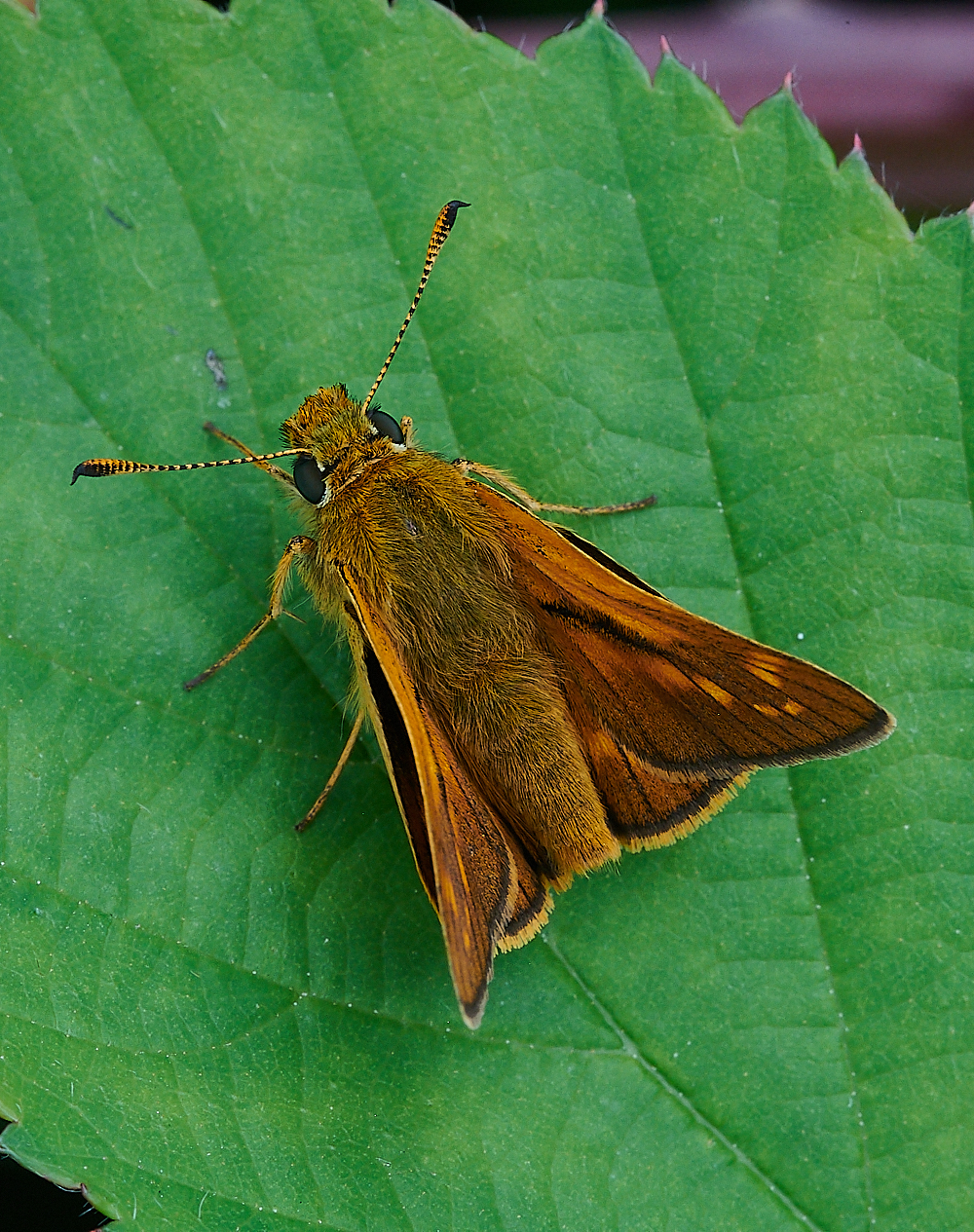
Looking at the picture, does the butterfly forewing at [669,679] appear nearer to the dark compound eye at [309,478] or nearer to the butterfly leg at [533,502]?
the butterfly leg at [533,502]

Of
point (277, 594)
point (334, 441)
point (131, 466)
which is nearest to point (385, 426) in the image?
A: point (334, 441)

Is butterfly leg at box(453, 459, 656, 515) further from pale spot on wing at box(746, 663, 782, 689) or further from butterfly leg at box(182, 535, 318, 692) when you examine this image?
pale spot on wing at box(746, 663, 782, 689)

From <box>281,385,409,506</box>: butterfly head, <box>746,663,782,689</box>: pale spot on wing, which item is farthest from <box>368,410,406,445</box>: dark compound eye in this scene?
<box>746,663,782,689</box>: pale spot on wing

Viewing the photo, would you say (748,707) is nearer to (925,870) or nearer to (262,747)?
(925,870)

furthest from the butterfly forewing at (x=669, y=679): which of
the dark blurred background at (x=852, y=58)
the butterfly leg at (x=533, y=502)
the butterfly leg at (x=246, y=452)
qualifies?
the dark blurred background at (x=852, y=58)

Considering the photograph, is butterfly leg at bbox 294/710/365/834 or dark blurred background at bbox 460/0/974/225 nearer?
butterfly leg at bbox 294/710/365/834

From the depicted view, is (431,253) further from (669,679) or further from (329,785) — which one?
(329,785)
